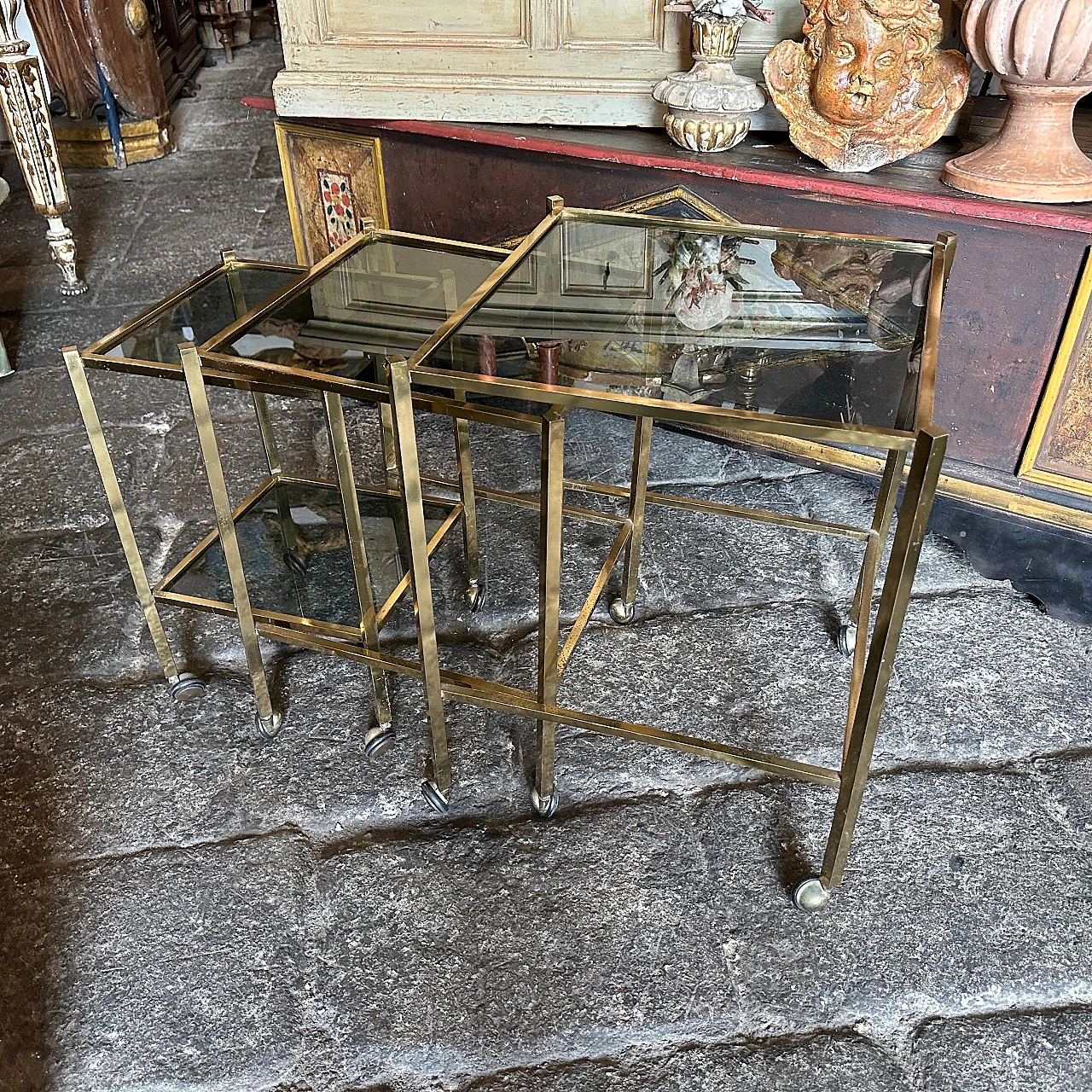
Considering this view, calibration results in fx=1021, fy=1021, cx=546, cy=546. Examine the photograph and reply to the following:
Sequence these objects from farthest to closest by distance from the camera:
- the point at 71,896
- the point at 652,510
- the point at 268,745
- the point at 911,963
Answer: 1. the point at 652,510
2. the point at 268,745
3. the point at 71,896
4. the point at 911,963

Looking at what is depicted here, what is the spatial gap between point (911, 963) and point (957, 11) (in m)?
2.27

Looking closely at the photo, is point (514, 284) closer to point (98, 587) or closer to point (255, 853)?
point (255, 853)

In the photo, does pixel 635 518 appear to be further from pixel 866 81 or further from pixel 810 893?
pixel 866 81

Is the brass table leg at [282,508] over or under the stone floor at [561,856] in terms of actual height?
over

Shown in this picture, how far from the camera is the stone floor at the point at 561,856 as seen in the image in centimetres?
161

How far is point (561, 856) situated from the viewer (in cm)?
190

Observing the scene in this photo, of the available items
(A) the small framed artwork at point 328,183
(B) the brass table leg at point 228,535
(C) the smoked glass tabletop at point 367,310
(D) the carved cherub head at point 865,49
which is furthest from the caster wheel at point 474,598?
(D) the carved cherub head at point 865,49

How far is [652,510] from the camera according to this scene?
282cm

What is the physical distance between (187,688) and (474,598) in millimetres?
681

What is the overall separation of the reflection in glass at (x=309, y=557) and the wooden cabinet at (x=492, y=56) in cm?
119

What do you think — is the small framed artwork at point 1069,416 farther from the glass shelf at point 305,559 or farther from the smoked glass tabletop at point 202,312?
the smoked glass tabletop at point 202,312

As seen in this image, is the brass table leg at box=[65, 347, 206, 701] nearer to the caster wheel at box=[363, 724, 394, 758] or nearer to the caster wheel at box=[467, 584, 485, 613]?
the caster wheel at box=[363, 724, 394, 758]

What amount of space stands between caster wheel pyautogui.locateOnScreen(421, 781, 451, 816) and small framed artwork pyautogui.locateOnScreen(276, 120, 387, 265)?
72.8 inches

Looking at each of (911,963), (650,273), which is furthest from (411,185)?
(911,963)
